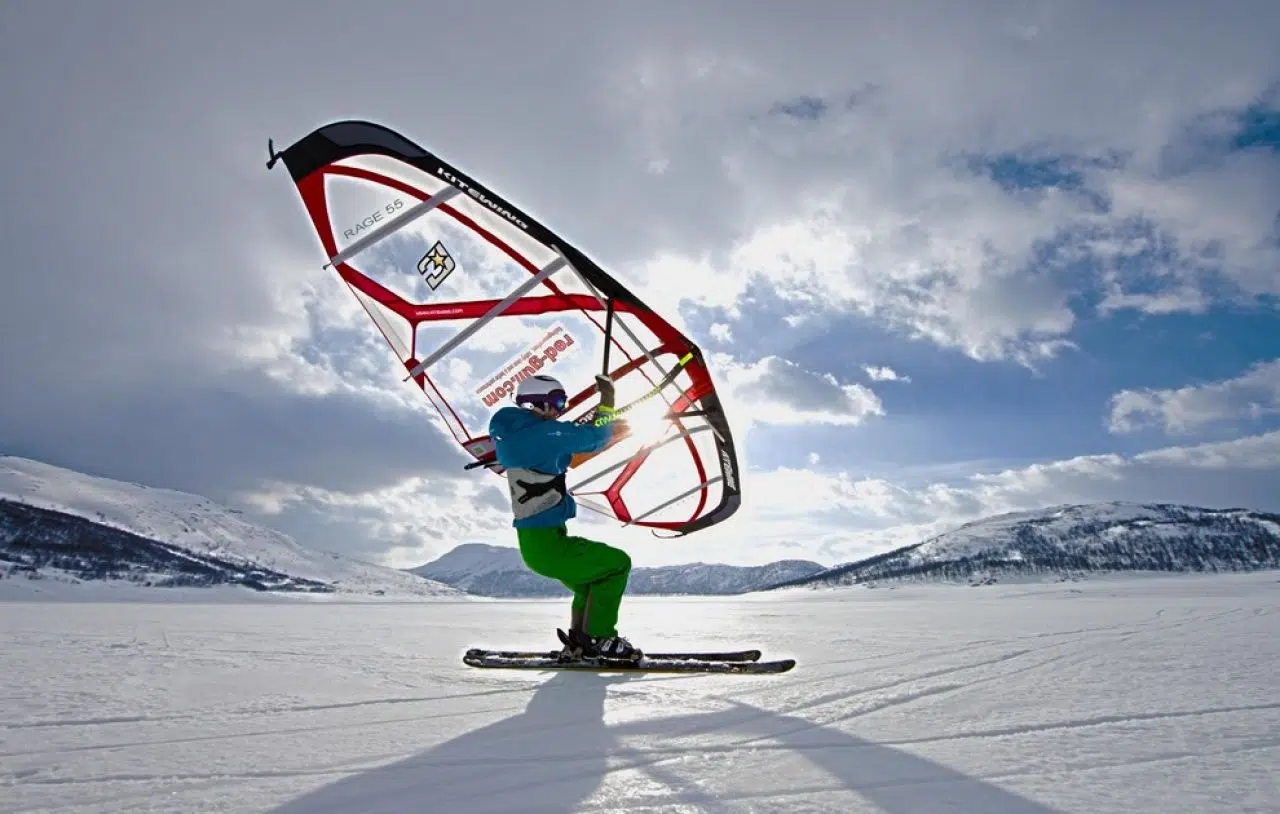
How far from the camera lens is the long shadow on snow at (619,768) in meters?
1.88

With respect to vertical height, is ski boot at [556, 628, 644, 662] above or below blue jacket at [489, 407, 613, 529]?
below

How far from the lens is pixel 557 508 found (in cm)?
515

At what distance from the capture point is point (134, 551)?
199 metres

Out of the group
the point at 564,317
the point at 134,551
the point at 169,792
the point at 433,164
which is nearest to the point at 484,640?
the point at 564,317

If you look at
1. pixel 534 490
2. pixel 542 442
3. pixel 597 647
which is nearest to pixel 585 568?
pixel 597 647

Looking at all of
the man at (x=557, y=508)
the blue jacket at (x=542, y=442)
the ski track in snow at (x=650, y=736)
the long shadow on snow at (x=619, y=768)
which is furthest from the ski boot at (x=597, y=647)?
the long shadow on snow at (x=619, y=768)

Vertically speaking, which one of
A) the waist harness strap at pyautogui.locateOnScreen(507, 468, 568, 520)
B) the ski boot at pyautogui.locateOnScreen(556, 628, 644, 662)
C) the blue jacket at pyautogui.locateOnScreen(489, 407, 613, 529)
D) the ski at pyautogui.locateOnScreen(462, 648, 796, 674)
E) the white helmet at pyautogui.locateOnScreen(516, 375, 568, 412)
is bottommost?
the ski at pyautogui.locateOnScreen(462, 648, 796, 674)

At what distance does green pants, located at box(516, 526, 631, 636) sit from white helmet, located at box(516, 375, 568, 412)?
3.12ft

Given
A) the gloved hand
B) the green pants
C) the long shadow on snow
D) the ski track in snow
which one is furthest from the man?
the long shadow on snow

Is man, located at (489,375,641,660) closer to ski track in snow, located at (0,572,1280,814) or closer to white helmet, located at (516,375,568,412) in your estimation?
white helmet, located at (516,375,568,412)

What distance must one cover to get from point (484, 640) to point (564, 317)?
141 inches

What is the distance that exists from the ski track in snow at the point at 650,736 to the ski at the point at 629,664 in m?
0.17

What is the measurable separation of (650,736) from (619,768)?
1.56 ft

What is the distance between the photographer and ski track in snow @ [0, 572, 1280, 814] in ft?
6.33
